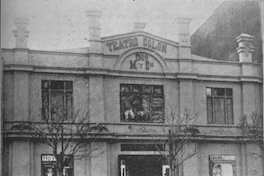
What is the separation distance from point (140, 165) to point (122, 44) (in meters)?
6.81

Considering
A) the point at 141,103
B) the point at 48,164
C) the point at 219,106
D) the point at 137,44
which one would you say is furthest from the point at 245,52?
the point at 48,164

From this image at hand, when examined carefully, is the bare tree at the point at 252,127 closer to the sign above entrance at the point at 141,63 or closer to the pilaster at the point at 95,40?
the sign above entrance at the point at 141,63

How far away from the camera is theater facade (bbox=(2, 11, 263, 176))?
23.9 meters

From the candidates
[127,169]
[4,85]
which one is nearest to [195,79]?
[127,169]

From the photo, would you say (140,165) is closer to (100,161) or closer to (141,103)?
(100,161)

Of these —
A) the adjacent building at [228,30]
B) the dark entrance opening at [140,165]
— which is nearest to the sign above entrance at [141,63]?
the dark entrance opening at [140,165]

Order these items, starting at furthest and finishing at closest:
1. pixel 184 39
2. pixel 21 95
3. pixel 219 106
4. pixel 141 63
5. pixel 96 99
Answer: pixel 219 106 → pixel 184 39 → pixel 141 63 → pixel 96 99 → pixel 21 95

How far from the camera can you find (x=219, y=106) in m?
27.4

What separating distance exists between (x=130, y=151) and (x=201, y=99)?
5224 millimetres

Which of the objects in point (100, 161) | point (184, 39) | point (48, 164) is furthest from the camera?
point (184, 39)

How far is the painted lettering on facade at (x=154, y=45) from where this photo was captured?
86.9ft

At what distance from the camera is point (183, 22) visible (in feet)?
87.7

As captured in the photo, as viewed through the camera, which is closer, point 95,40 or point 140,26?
point 95,40

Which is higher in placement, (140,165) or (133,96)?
(133,96)
